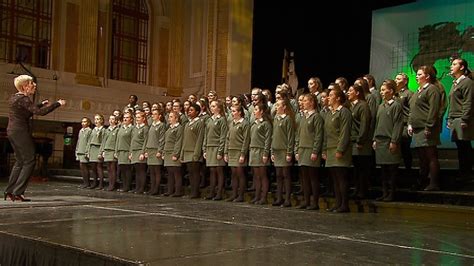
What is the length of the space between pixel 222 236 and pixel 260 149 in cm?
307

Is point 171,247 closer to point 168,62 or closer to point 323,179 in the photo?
point 323,179

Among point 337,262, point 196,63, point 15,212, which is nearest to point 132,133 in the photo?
point 15,212

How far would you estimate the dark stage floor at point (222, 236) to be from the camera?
3293 millimetres

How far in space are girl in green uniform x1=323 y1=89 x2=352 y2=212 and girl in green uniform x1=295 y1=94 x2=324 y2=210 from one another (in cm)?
10

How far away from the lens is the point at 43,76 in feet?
44.1

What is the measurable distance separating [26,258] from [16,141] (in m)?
2.79

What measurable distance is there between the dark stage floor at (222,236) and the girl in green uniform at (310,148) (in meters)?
0.30

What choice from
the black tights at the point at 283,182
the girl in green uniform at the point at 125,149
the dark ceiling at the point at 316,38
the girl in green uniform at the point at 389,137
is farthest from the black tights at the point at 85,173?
the girl in green uniform at the point at 389,137

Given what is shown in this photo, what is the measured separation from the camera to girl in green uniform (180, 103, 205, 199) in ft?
25.8

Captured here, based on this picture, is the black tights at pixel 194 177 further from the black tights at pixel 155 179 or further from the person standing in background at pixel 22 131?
the person standing in background at pixel 22 131

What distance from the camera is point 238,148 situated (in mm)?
7312

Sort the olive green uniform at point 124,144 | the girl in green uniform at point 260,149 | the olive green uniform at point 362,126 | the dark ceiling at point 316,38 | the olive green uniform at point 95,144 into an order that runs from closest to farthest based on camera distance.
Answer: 1. the olive green uniform at point 362,126
2. the girl in green uniform at point 260,149
3. the olive green uniform at point 124,144
4. the olive green uniform at point 95,144
5. the dark ceiling at point 316,38

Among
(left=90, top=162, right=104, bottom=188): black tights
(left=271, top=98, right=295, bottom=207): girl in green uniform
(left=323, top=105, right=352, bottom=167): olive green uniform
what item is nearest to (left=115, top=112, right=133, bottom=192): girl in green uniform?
(left=90, top=162, right=104, bottom=188): black tights

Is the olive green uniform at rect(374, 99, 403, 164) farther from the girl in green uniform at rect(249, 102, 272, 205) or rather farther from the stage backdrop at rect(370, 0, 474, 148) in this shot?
the stage backdrop at rect(370, 0, 474, 148)
